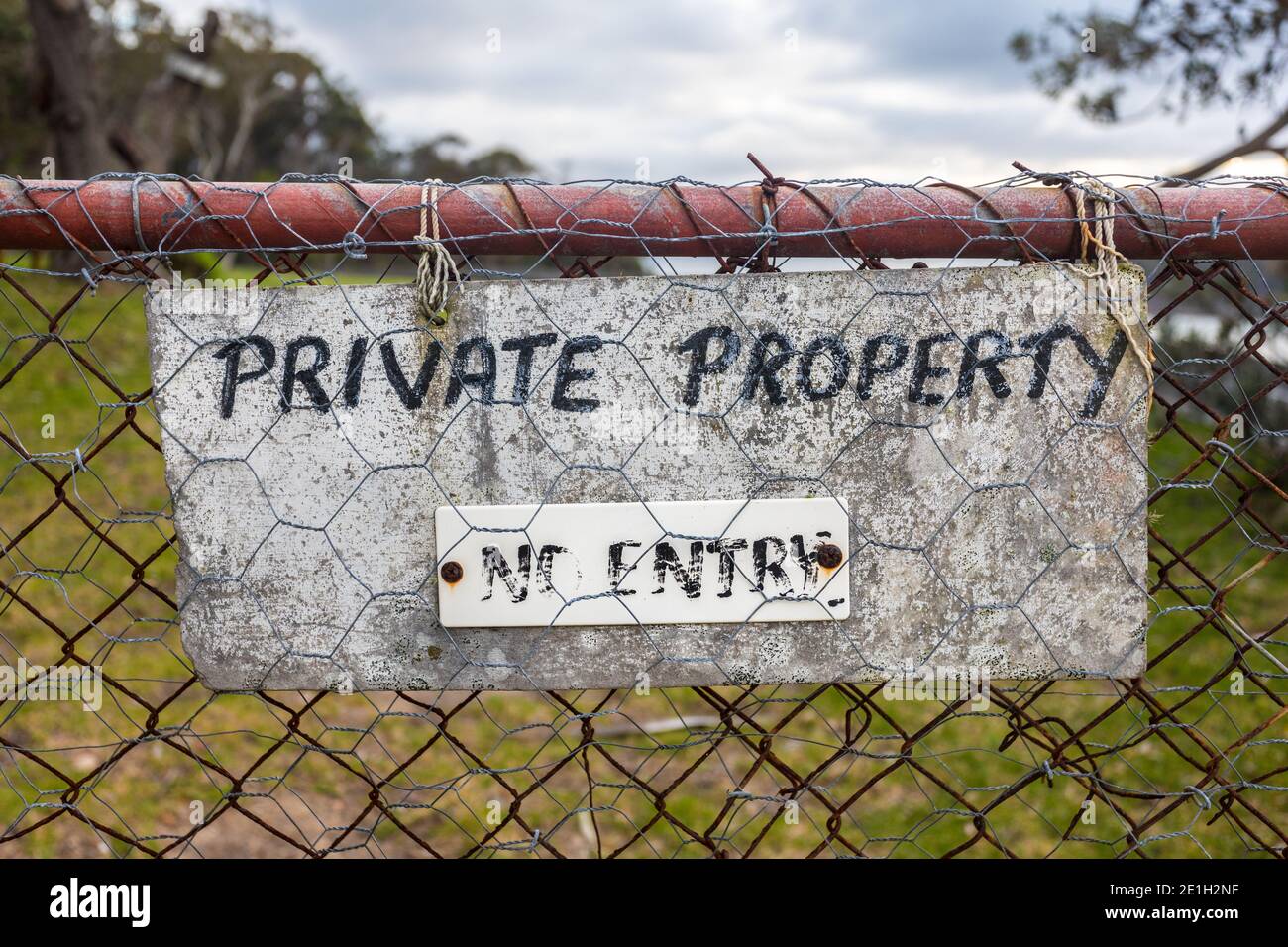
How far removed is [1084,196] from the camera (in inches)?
52.8

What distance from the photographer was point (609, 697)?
5.26 ft

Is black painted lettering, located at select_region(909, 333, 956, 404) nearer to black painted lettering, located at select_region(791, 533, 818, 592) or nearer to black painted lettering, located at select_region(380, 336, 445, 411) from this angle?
black painted lettering, located at select_region(791, 533, 818, 592)

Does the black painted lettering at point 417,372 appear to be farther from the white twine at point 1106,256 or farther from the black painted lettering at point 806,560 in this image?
the white twine at point 1106,256

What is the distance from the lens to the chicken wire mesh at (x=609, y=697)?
1316 mm

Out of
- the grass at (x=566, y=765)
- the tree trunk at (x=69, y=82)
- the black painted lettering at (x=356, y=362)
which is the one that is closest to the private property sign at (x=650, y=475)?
the black painted lettering at (x=356, y=362)

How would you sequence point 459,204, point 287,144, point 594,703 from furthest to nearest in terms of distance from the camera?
point 287,144, point 594,703, point 459,204

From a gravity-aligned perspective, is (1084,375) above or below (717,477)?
above

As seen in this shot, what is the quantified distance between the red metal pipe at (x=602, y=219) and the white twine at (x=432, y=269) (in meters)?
0.01

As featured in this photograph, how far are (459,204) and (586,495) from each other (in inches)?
16.7

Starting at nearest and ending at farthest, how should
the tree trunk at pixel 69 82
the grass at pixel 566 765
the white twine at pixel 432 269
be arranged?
the white twine at pixel 432 269, the grass at pixel 566 765, the tree trunk at pixel 69 82

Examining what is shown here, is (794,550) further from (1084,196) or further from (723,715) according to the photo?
(1084,196)

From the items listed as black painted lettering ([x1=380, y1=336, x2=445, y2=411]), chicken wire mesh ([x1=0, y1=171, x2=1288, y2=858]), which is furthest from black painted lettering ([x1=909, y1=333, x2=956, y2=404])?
black painted lettering ([x1=380, y1=336, x2=445, y2=411])
